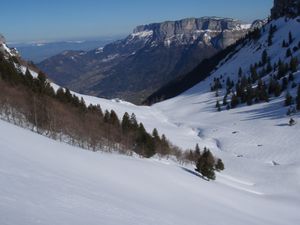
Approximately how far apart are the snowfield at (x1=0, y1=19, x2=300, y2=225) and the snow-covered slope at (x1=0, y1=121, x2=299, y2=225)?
51 millimetres

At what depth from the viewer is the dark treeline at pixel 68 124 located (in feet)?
180

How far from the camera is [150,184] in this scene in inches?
1175

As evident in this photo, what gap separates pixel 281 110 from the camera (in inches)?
4016

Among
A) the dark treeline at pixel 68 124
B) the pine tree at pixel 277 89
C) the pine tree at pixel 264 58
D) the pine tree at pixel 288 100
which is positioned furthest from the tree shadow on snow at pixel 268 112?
the pine tree at pixel 264 58

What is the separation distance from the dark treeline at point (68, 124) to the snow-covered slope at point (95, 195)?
1585 cm

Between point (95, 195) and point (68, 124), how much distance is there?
41859mm

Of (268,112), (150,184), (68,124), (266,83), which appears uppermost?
(150,184)

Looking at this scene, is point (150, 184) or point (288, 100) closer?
point (150, 184)

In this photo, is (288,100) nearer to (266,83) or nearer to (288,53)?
(266,83)

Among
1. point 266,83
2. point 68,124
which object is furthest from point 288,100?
point 68,124

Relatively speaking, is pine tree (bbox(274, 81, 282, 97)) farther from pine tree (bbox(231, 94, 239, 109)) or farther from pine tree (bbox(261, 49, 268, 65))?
pine tree (bbox(261, 49, 268, 65))

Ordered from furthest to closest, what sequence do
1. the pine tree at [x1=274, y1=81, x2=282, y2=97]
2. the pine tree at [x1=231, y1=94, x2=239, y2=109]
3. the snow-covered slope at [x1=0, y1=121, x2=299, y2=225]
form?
the pine tree at [x1=231, y1=94, x2=239, y2=109], the pine tree at [x1=274, y1=81, x2=282, y2=97], the snow-covered slope at [x1=0, y1=121, x2=299, y2=225]

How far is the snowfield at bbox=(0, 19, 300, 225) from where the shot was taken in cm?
1430

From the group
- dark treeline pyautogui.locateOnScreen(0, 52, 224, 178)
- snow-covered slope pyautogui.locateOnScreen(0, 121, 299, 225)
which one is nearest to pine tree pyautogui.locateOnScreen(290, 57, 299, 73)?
dark treeline pyautogui.locateOnScreen(0, 52, 224, 178)
